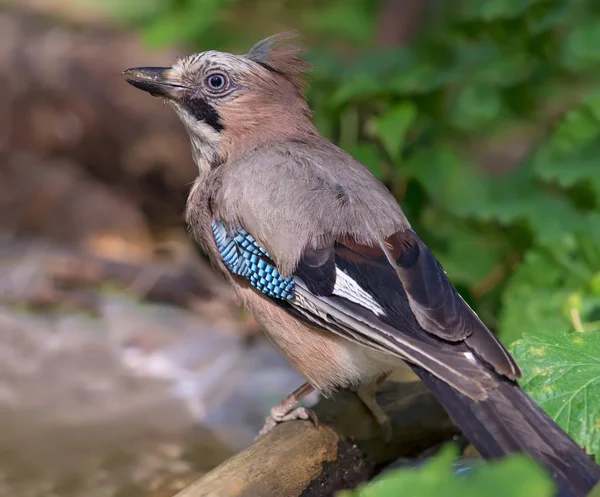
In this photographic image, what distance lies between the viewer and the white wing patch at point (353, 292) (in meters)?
2.20

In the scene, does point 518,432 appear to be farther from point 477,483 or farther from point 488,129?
point 488,129

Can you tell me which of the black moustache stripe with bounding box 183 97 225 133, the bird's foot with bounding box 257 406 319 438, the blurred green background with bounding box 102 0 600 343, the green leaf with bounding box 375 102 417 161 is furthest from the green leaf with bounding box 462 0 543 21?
the bird's foot with bounding box 257 406 319 438

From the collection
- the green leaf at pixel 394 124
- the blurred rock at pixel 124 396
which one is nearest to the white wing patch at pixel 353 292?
the blurred rock at pixel 124 396

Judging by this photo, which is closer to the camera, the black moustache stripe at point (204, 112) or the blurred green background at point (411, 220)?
the black moustache stripe at point (204, 112)

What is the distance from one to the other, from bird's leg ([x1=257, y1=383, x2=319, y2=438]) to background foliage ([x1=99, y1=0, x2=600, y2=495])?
85 cm

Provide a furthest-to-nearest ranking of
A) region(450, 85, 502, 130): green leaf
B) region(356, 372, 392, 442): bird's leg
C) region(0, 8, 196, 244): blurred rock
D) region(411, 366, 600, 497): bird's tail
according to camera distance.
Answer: region(0, 8, 196, 244): blurred rock, region(450, 85, 502, 130): green leaf, region(356, 372, 392, 442): bird's leg, region(411, 366, 600, 497): bird's tail

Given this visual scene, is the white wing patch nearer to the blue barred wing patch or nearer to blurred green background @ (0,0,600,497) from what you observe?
the blue barred wing patch

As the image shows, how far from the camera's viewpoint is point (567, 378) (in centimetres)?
212

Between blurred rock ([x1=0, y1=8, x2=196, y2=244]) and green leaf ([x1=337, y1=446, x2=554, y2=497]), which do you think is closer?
green leaf ([x1=337, y1=446, x2=554, y2=497])

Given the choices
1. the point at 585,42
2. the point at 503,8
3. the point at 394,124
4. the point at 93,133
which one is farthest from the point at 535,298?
the point at 93,133

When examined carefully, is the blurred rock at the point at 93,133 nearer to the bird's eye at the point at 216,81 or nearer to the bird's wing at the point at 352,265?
the bird's eye at the point at 216,81

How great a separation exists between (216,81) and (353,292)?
3.12 feet

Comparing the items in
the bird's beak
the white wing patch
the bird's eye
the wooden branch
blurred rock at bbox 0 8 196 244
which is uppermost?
blurred rock at bbox 0 8 196 244

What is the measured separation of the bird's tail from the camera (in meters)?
1.84
